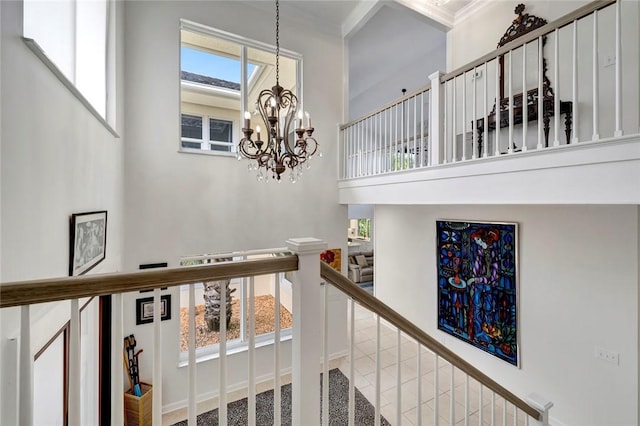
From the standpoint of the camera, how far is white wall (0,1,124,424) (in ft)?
3.26

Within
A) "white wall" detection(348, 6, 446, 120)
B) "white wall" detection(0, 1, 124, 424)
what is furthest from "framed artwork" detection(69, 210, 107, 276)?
"white wall" detection(348, 6, 446, 120)

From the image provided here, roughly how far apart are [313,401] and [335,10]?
4809 mm

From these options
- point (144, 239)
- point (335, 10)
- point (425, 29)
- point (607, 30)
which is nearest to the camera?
point (607, 30)

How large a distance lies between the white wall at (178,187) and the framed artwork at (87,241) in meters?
1.00

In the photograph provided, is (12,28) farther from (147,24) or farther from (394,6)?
(394,6)

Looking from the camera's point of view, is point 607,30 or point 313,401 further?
point 607,30

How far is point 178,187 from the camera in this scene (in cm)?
330

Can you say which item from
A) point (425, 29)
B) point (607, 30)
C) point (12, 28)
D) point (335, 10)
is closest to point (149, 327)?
point (12, 28)

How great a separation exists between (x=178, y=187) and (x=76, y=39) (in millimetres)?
1621

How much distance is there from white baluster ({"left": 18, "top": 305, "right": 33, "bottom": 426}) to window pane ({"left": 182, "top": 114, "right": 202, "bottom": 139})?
320 cm

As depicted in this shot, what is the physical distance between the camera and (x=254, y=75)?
407cm

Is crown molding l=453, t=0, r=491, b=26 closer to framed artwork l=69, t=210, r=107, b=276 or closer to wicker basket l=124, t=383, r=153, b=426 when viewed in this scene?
framed artwork l=69, t=210, r=107, b=276

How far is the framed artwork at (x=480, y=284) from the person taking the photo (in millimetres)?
3463

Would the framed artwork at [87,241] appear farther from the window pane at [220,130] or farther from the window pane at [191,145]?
the window pane at [220,130]
